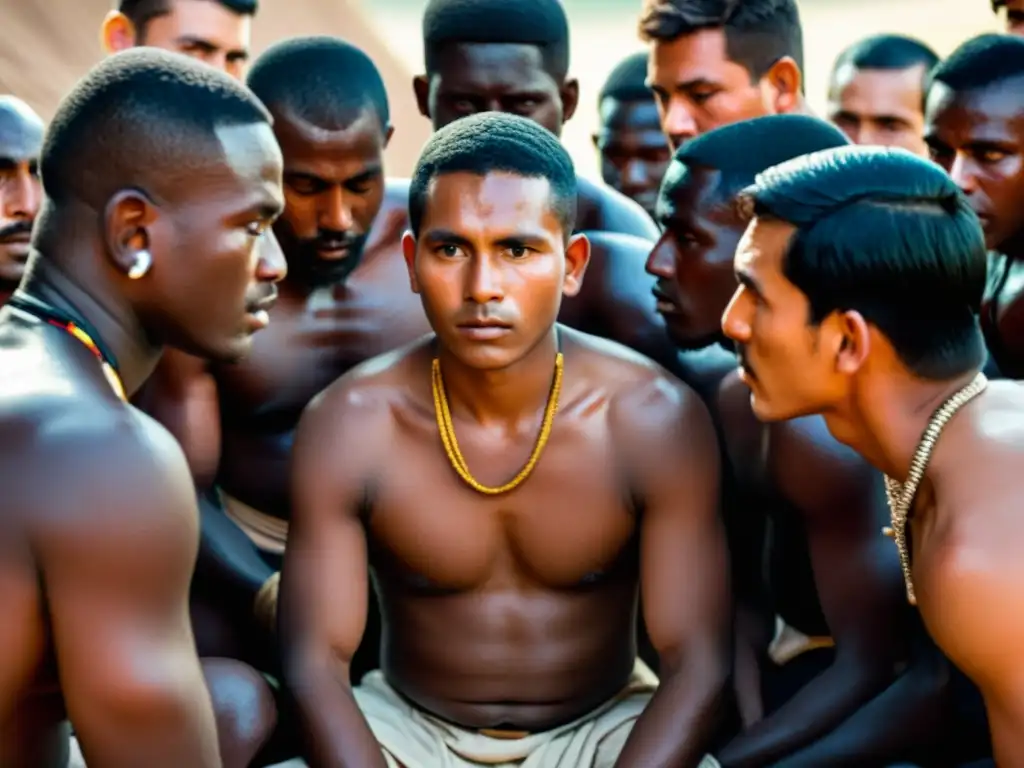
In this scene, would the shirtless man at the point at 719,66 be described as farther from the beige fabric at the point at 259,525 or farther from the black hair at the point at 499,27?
the beige fabric at the point at 259,525

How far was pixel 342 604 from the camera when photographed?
2.94 m

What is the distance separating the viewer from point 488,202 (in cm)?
292

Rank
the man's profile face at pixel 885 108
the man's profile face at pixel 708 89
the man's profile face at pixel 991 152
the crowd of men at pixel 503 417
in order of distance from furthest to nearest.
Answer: the man's profile face at pixel 885 108
the man's profile face at pixel 708 89
the man's profile face at pixel 991 152
the crowd of men at pixel 503 417

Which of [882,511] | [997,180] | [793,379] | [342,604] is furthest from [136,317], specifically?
[997,180]

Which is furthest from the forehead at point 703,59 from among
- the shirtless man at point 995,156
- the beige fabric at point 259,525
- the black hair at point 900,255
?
the black hair at point 900,255

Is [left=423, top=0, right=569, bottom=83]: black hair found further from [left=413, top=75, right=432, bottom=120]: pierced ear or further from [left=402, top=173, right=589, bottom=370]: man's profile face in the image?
[left=402, top=173, right=589, bottom=370]: man's profile face

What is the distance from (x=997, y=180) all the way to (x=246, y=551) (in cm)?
208

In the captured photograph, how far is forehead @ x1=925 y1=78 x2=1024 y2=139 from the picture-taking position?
363 centimetres

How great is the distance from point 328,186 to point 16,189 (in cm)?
87

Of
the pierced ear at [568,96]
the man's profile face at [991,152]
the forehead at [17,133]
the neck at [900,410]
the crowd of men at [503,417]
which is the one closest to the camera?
the crowd of men at [503,417]

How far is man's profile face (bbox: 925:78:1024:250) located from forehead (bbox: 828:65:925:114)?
1670mm

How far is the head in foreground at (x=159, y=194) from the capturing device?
2.30 metres

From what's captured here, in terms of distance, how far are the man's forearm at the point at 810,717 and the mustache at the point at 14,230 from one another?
2188 millimetres

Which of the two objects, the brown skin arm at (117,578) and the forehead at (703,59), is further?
the forehead at (703,59)
